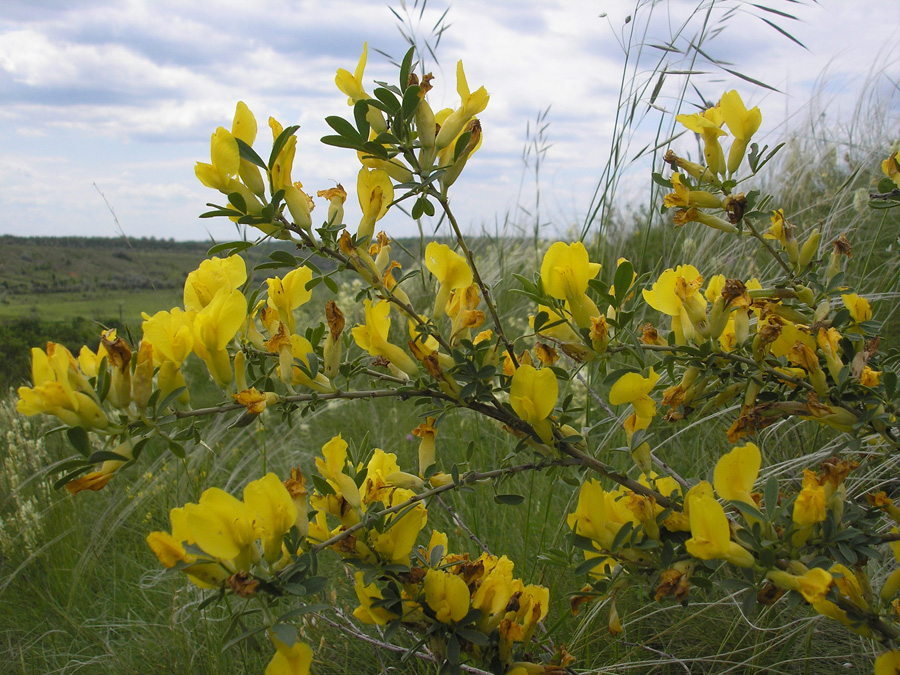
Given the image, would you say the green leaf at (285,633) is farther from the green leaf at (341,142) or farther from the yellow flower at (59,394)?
the green leaf at (341,142)

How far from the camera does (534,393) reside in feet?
2.40

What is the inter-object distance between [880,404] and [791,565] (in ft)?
0.89

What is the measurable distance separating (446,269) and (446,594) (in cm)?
39

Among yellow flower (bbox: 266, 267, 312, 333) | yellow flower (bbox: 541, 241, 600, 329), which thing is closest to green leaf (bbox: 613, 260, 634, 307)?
yellow flower (bbox: 541, 241, 600, 329)

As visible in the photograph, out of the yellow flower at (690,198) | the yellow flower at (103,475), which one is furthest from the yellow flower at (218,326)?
the yellow flower at (690,198)

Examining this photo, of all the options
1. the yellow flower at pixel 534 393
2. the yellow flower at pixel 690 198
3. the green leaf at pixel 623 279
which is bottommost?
the yellow flower at pixel 534 393

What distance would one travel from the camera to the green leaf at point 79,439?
0.63 m

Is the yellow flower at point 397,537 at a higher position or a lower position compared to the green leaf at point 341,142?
lower

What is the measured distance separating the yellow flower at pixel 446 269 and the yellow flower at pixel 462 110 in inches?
4.9

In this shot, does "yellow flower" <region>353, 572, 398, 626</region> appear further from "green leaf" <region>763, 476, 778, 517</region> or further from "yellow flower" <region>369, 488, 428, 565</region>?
"green leaf" <region>763, 476, 778, 517</region>

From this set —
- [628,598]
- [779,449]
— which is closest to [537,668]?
[628,598]

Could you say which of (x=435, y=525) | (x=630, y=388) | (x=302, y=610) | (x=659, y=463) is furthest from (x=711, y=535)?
(x=435, y=525)

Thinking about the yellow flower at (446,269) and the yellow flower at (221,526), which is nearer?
Answer: the yellow flower at (221,526)

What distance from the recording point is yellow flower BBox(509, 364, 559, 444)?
720 mm
